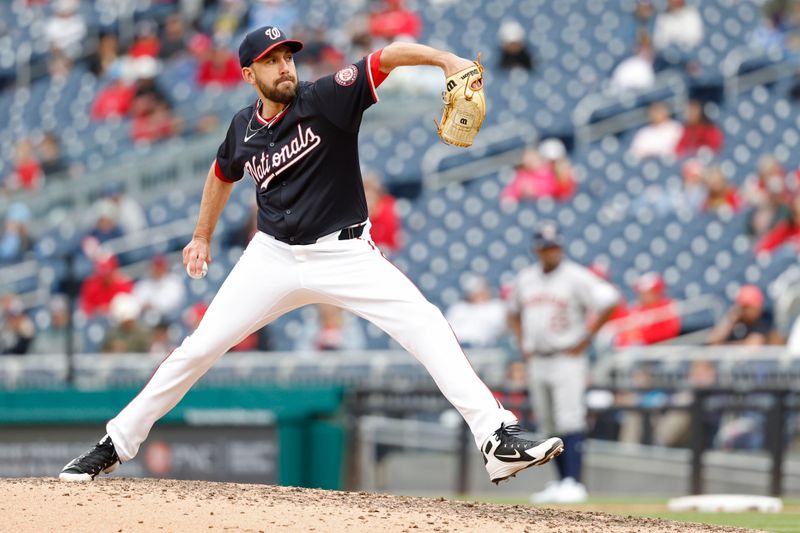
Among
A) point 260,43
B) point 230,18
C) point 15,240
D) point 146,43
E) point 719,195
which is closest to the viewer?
point 260,43

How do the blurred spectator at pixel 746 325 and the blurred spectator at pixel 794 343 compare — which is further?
the blurred spectator at pixel 746 325

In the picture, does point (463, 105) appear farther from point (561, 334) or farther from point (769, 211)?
point (769, 211)

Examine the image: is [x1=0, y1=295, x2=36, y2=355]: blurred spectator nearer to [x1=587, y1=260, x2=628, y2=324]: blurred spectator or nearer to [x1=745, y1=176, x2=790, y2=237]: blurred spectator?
[x1=587, y1=260, x2=628, y2=324]: blurred spectator

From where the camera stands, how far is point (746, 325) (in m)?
10.4

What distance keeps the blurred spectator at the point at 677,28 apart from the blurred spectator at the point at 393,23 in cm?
265

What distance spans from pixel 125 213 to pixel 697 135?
19.2ft

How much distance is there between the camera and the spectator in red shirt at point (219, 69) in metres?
16.3

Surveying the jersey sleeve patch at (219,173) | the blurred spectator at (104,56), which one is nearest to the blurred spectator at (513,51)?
the blurred spectator at (104,56)

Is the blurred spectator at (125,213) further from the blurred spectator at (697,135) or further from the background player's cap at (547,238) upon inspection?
the background player's cap at (547,238)

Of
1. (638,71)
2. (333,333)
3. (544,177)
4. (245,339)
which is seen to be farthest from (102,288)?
(638,71)

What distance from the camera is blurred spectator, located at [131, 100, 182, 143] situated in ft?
51.6

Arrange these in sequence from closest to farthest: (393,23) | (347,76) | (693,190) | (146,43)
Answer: (347,76)
(693,190)
(393,23)
(146,43)

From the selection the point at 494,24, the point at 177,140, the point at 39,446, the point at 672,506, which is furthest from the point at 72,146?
the point at 672,506

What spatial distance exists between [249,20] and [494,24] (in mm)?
2967
